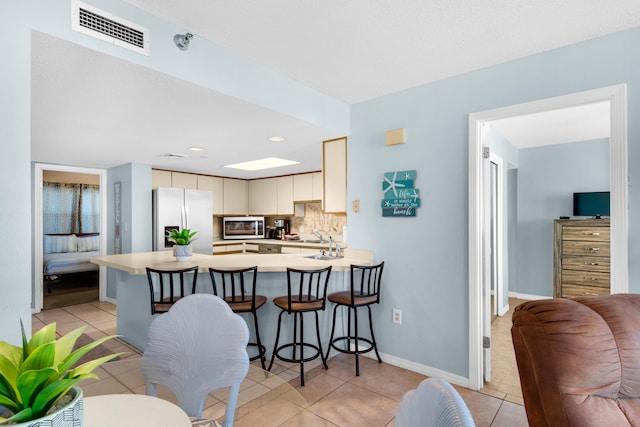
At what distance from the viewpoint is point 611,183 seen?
2.08 meters

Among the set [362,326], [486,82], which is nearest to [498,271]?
[362,326]

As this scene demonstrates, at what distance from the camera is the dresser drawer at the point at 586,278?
439cm

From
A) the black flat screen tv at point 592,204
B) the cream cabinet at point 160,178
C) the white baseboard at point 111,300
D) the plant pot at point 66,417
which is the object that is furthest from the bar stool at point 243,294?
the black flat screen tv at point 592,204

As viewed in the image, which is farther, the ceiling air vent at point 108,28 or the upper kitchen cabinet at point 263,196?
the upper kitchen cabinet at point 263,196

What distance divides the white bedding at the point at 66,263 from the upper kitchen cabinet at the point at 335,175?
4.57 meters

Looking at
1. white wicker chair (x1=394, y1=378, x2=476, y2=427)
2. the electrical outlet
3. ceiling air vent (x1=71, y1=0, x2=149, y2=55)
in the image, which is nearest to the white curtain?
ceiling air vent (x1=71, y1=0, x2=149, y2=55)

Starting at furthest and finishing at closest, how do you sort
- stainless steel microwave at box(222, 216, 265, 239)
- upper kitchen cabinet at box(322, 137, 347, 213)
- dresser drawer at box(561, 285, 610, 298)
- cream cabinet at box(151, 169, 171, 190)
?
1. stainless steel microwave at box(222, 216, 265, 239)
2. cream cabinet at box(151, 169, 171, 190)
3. dresser drawer at box(561, 285, 610, 298)
4. upper kitchen cabinet at box(322, 137, 347, 213)

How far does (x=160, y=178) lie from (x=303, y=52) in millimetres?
3949

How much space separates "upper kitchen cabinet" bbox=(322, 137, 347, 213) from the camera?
3473 millimetres

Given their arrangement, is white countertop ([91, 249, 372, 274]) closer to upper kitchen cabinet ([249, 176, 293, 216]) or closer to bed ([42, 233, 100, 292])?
upper kitchen cabinet ([249, 176, 293, 216])

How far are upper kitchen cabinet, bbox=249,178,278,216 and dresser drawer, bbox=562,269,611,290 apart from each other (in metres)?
4.59

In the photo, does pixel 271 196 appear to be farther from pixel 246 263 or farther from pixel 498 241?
pixel 498 241

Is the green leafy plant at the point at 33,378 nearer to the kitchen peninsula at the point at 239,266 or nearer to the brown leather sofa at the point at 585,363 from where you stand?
the brown leather sofa at the point at 585,363

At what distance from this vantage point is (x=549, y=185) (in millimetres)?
5141
